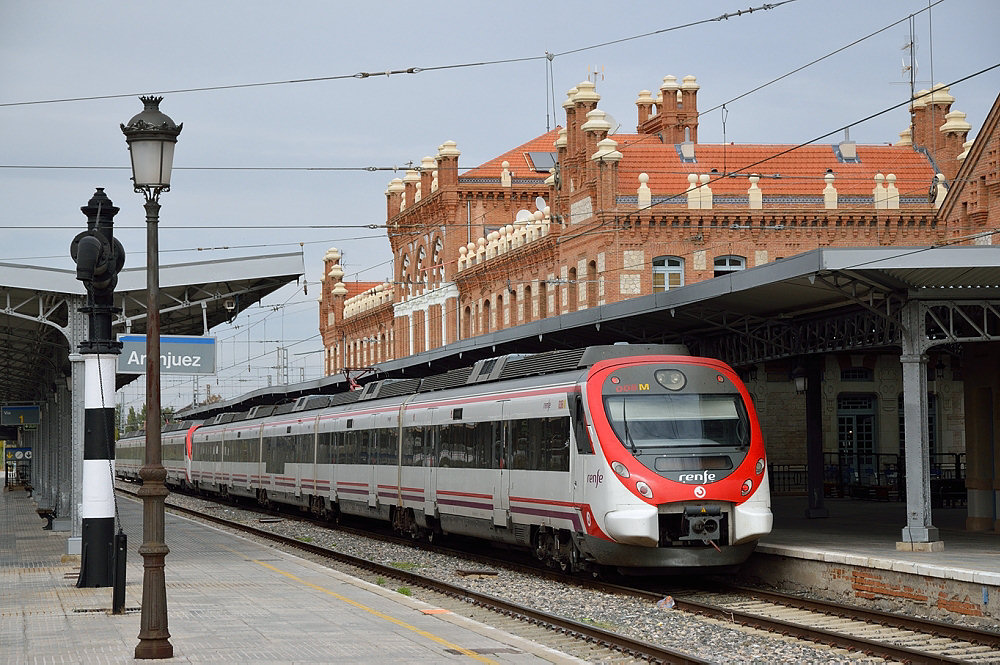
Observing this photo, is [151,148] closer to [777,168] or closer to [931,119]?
[777,168]

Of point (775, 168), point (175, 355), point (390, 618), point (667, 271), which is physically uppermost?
point (775, 168)

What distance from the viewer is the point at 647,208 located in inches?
1681

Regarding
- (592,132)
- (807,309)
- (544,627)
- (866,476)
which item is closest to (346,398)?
(807,309)

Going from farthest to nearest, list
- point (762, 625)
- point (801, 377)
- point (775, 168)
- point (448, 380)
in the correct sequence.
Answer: point (775, 168), point (801, 377), point (448, 380), point (762, 625)

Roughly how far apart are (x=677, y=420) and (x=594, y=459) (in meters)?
1.18

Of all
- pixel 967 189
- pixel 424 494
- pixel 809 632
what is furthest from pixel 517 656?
pixel 967 189

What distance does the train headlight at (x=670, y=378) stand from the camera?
681 inches

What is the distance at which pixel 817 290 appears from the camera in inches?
741

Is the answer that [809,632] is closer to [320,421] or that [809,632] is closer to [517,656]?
[517,656]

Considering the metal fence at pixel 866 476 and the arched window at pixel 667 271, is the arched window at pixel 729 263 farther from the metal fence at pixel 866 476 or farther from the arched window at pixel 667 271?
the metal fence at pixel 866 476

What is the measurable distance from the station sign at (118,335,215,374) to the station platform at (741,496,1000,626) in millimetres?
8502

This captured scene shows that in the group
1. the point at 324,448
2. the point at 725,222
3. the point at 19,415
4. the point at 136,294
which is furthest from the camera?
the point at 725,222

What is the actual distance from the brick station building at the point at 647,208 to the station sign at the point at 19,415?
17583 millimetres

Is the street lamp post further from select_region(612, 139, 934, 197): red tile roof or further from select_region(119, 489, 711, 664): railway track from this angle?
select_region(612, 139, 934, 197): red tile roof
